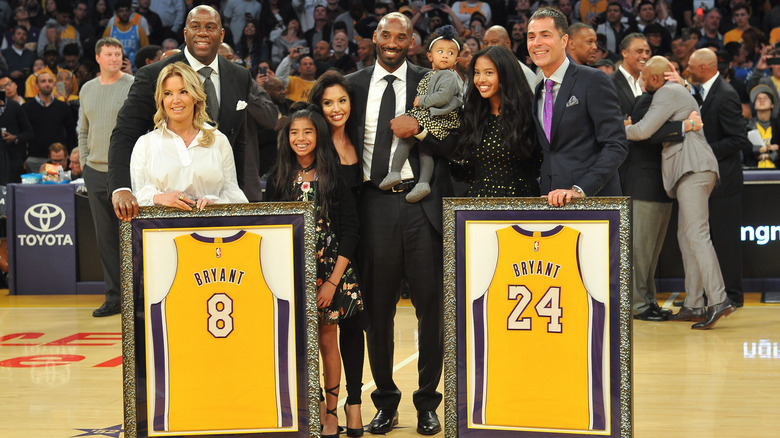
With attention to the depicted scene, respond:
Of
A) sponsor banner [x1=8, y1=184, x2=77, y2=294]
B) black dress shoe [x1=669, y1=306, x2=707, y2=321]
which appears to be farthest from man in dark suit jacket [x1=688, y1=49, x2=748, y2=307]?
sponsor banner [x1=8, y1=184, x2=77, y2=294]

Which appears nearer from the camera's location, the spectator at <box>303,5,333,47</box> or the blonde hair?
the blonde hair

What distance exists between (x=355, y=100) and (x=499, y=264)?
3.46 feet

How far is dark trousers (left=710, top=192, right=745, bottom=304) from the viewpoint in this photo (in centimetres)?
746

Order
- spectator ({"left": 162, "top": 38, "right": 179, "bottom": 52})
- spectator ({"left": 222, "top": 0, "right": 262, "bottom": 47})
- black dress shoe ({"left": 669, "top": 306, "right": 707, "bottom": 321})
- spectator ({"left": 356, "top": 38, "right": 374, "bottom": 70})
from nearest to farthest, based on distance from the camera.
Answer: black dress shoe ({"left": 669, "top": 306, "right": 707, "bottom": 321}) → spectator ({"left": 356, "top": 38, "right": 374, "bottom": 70}) → spectator ({"left": 162, "top": 38, "right": 179, "bottom": 52}) → spectator ({"left": 222, "top": 0, "right": 262, "bottom": 47})

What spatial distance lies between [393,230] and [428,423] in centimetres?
86

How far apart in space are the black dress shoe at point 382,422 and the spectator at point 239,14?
389 inches

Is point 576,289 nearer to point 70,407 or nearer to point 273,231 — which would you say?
point 273,231

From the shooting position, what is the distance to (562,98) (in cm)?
395

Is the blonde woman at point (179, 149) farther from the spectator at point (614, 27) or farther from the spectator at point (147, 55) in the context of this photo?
the spectator at point (614, 27)

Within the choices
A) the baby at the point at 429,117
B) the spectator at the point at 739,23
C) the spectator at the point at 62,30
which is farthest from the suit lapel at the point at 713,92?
the spectator at the point at 62,30

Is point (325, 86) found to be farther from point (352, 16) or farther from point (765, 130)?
point (352, 16)

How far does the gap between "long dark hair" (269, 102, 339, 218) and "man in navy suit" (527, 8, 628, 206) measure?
0.87m

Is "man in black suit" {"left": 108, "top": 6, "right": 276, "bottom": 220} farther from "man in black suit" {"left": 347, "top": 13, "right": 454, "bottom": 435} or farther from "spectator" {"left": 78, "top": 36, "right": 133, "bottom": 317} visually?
"spectator" {"left": 78, "top": 36, "right": 133, "bottom": 317}

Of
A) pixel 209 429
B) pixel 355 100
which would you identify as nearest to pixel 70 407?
pixel 209 429
